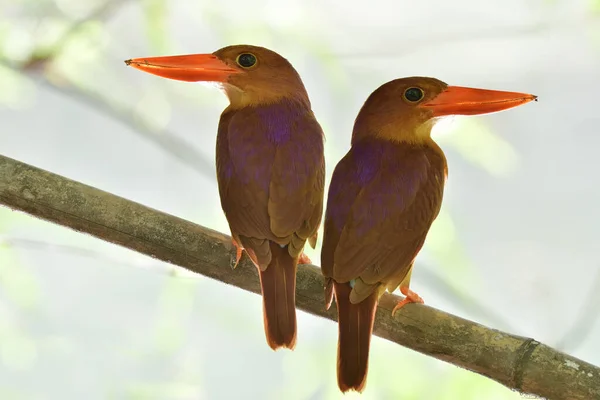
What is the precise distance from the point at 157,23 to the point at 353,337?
3.71 ft

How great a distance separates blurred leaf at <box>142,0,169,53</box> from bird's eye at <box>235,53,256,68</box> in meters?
0.63

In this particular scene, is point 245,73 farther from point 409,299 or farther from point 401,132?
point 409,299

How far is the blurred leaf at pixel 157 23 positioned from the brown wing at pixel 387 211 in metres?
0.77

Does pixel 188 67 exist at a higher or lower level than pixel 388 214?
higher

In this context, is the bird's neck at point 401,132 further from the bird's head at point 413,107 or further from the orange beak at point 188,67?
the orange beak at point 188,67

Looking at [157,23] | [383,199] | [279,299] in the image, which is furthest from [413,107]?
[157,23]

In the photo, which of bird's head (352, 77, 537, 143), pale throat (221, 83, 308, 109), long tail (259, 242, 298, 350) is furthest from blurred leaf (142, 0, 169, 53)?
long tail (259, 242, 298, 350)

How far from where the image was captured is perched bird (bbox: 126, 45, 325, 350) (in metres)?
1.15

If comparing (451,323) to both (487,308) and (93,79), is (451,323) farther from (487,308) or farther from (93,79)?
(93,79)

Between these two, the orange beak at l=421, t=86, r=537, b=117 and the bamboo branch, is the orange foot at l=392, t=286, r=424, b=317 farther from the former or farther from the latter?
the orange beak at l=421, t=86, r=537, b=117

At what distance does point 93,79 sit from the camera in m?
2.17

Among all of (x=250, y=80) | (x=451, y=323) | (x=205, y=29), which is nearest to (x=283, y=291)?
(x=451, y=323)

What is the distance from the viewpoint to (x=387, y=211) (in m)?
1.24

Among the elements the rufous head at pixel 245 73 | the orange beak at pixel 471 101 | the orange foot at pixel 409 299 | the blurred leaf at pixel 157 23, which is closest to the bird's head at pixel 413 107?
the orange beak at pixel 471 101
